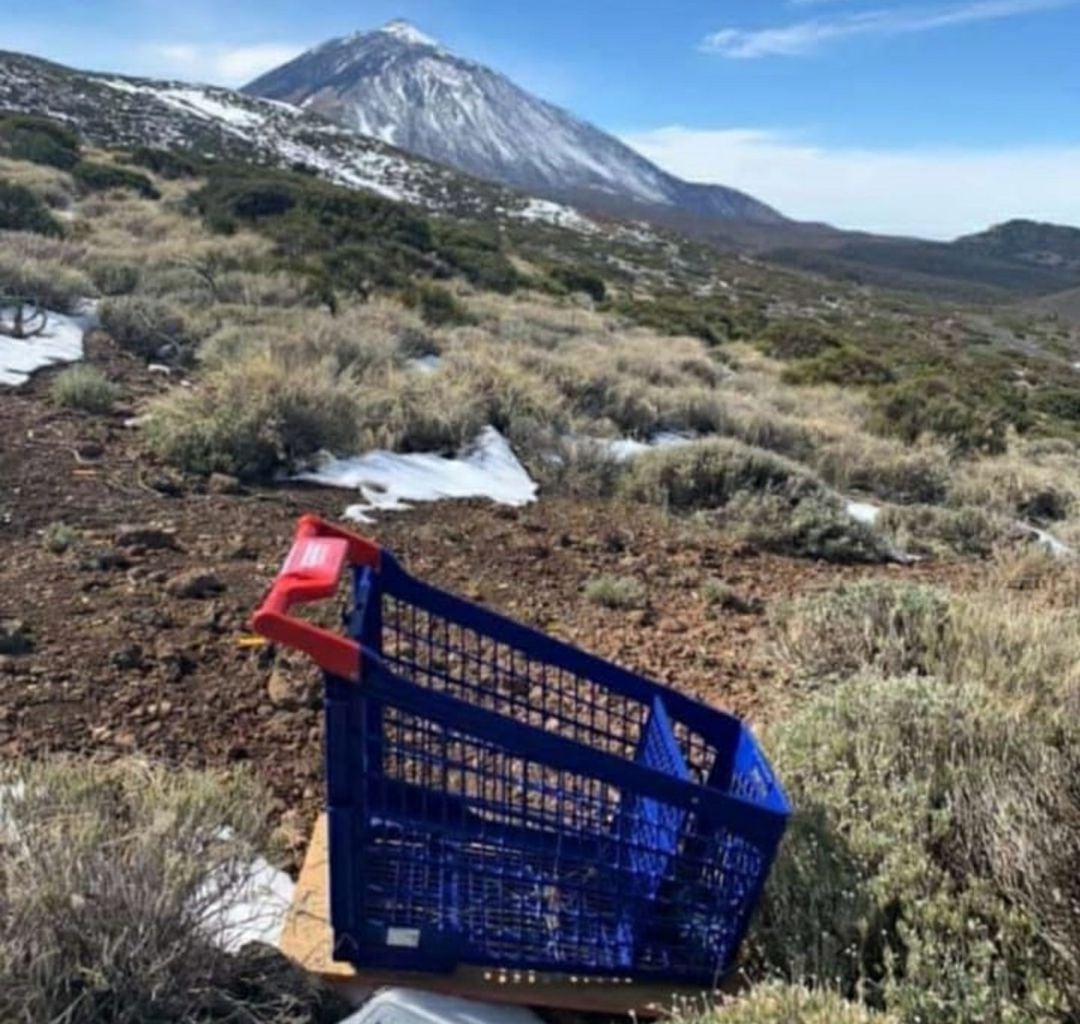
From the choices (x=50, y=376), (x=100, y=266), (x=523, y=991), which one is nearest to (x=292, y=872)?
(x=523, y=991)

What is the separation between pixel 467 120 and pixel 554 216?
352 ft

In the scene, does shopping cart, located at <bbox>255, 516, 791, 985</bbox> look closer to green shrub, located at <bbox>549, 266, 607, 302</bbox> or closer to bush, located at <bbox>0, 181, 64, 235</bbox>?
bush, located at <bbox>0, 181, 64, 235</bbox>

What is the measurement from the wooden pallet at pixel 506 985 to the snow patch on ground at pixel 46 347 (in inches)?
228

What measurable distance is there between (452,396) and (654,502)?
5.82ft

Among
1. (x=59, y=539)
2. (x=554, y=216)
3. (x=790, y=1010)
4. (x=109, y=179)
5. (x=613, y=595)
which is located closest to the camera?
(x=790, y=1010)

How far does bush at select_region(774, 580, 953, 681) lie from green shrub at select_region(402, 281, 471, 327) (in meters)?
9.13

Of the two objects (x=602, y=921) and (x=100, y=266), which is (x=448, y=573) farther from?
(x=100, y=266)

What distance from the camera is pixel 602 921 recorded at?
2.26 meters

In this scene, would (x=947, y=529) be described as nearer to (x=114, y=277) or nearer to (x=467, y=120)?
(x=114, y=277)

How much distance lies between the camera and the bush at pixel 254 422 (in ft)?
19.3

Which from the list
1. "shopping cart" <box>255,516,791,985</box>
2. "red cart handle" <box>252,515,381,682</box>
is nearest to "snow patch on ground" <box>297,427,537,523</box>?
"red cart handle" <box>252,515,381,682</box>

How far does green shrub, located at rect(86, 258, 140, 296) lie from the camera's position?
10.8 meters

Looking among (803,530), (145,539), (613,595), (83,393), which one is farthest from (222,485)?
(803,530)

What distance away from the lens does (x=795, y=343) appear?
63.7ft
